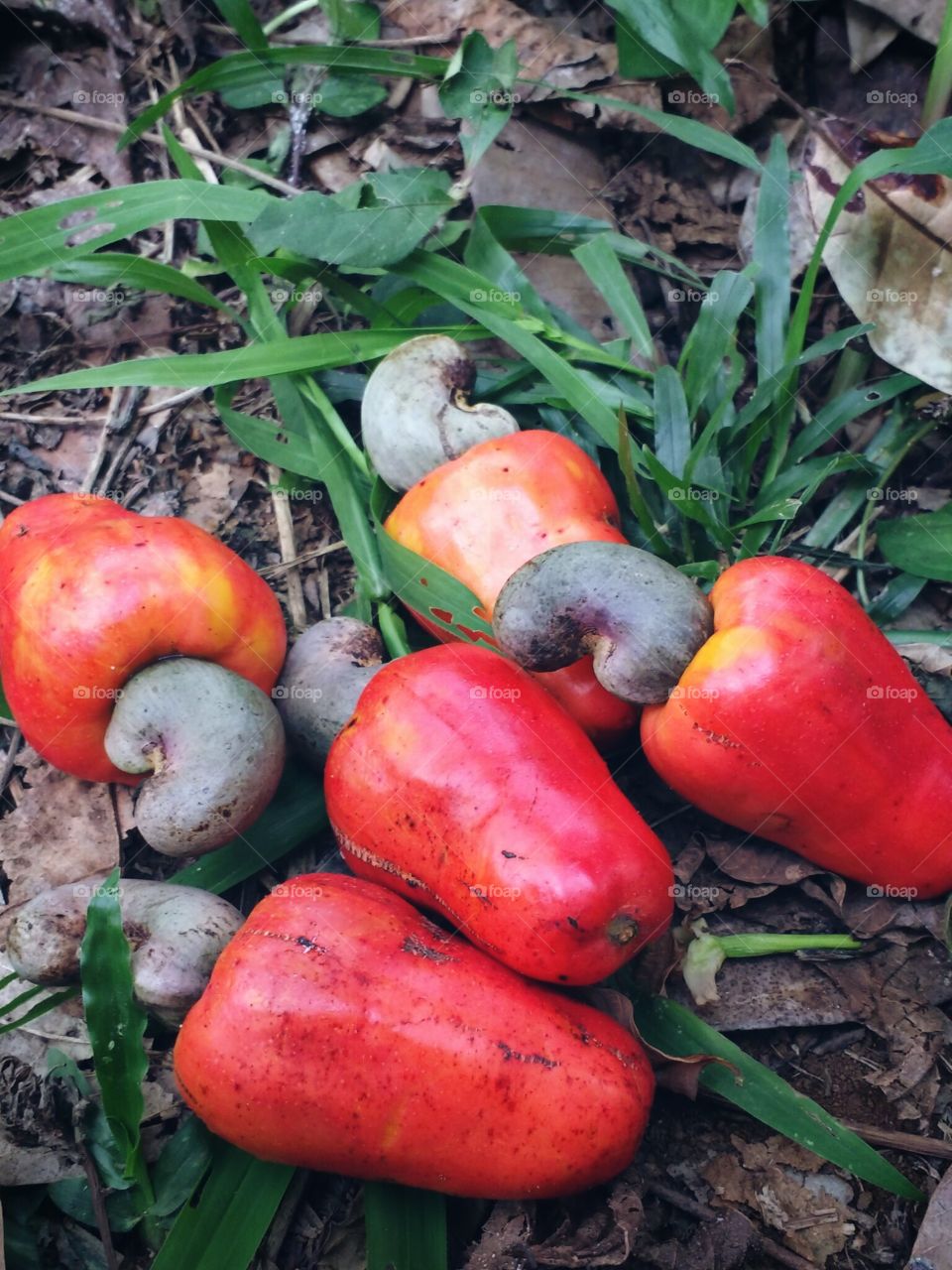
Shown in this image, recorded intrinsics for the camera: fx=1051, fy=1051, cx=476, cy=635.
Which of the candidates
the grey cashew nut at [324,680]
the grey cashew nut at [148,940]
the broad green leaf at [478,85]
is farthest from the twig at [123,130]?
the grey cashew nut at [148,940]

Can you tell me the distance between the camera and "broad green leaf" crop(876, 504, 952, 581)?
2.62 meters

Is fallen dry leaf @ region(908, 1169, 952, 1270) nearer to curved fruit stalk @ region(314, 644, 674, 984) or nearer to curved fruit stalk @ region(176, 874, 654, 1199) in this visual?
curved fruit stalk @ region(176, 874, 654, 1199)

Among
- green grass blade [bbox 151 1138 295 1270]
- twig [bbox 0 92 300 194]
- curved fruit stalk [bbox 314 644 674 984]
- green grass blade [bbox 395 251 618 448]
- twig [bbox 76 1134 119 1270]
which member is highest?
twig [bbox 0 92 300 194]

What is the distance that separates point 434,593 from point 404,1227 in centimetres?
130

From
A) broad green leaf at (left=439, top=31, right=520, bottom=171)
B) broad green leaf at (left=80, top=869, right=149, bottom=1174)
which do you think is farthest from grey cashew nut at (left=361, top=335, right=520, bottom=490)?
broad green leaf at (left=80, top=869, right=149, bottom=1174)

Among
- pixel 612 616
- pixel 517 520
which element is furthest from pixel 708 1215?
pixel 517 520

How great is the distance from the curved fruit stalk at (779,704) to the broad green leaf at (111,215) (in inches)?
57.5

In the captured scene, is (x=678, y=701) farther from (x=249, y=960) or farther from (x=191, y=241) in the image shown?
(x=191, y=241)

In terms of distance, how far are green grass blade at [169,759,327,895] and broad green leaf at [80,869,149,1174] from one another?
13.2 inches

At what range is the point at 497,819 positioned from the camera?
78.9 inches

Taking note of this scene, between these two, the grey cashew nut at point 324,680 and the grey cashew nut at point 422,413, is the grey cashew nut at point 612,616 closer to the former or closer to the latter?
the grey cashew nut at point 324,680

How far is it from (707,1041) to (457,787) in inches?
29.1

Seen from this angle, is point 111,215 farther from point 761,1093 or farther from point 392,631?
point 761,1093

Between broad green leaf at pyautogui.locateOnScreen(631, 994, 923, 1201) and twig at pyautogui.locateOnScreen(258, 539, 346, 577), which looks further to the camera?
twig at pyautogui.locateOnScreen(258, 539, 346, 577)
